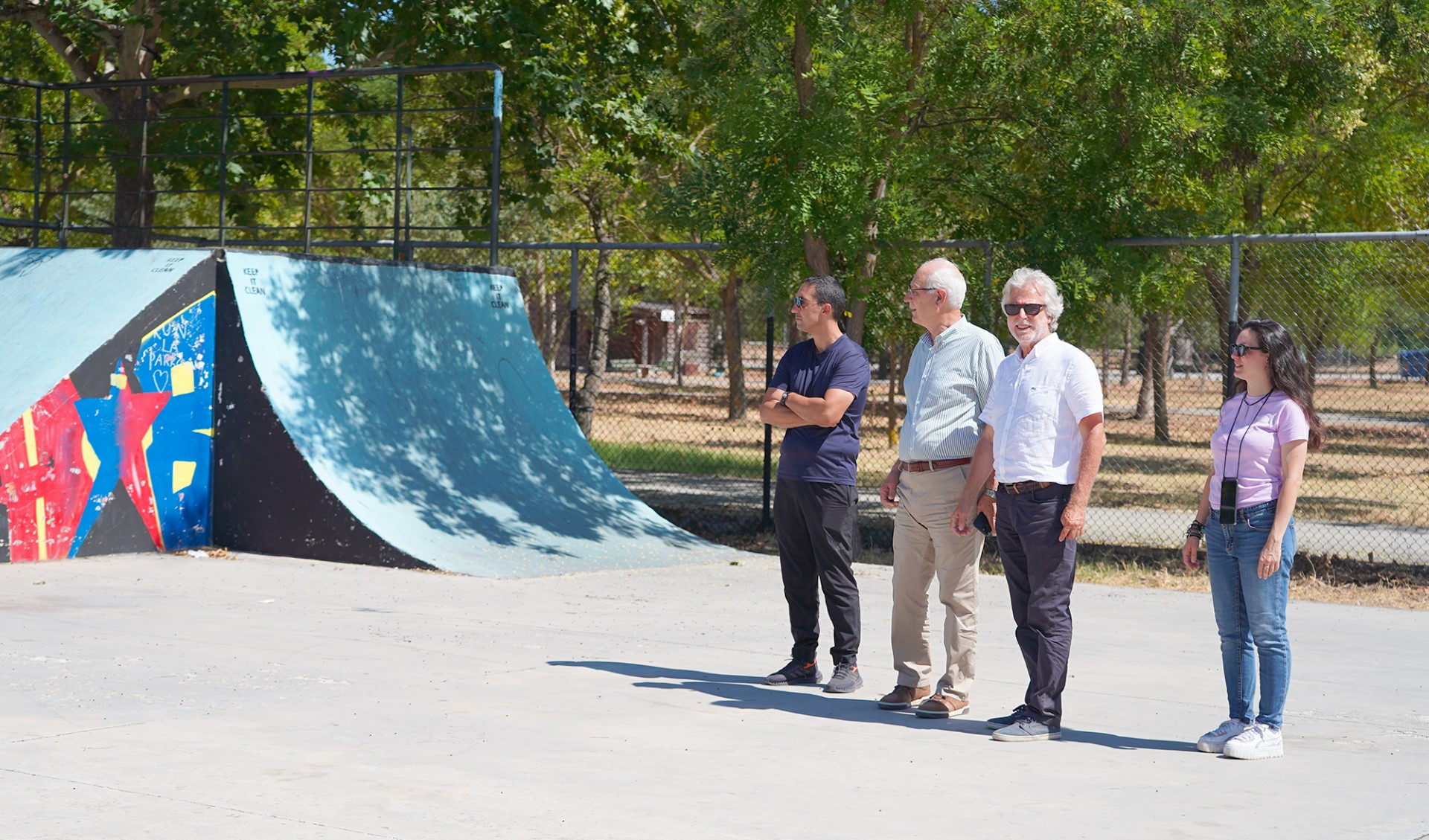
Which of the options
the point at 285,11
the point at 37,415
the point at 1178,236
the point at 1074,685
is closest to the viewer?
the point at 1074,685

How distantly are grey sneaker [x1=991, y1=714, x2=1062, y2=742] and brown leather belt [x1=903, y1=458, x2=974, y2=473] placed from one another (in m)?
1.02

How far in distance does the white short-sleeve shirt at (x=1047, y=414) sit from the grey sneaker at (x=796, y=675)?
60.7 inches

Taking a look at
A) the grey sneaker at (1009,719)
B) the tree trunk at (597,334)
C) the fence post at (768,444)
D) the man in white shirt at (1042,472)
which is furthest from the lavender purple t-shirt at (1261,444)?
the tree trunk at (597,334)

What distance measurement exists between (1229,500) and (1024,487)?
739 mm

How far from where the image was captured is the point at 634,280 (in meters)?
41.3

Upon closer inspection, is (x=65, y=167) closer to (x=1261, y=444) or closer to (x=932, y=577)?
(x=932, y=577)

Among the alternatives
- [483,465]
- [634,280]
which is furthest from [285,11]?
[634,280]

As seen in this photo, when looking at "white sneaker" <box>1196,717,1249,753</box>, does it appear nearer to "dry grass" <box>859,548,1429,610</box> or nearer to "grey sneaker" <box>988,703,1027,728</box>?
"grey sneaker" <box>988,703,1027,728</box>

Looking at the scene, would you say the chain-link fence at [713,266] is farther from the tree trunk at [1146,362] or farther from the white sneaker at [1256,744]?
the white sneaker at [1256,744]

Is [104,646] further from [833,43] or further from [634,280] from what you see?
[634,280]

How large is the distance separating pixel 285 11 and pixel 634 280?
25320 millimetres

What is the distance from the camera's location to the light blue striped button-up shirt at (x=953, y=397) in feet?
20.3

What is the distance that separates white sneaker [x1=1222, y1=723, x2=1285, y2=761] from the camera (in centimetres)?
558

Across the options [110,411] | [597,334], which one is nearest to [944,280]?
[110,411]
